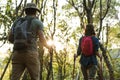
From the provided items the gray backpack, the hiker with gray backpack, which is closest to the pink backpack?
the hiker with gray backpack

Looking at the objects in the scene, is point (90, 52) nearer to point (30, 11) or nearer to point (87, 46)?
point (87, 46)

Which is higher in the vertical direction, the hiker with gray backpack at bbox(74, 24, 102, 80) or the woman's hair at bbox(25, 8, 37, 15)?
the woman's hair at bbox(25, 8, 37, 15)

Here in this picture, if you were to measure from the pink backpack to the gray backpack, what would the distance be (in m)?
2.47

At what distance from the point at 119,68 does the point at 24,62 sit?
29510 millimetres

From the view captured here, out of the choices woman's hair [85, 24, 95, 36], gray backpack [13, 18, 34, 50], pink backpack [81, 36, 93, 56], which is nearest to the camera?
gray backpack [13, 18, 34, 50]

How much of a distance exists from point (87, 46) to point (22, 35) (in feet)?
8.51

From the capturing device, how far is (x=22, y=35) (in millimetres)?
6059

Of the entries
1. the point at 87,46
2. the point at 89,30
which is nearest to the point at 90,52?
the point at 87,46

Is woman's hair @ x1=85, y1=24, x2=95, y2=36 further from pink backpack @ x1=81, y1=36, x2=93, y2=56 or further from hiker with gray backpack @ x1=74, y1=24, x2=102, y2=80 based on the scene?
pink backpack @ x1=81, y1=36, x2=93, y2=56

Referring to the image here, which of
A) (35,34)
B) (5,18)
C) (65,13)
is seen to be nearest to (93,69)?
(35,34)

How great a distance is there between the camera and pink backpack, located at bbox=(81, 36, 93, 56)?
27.2ft

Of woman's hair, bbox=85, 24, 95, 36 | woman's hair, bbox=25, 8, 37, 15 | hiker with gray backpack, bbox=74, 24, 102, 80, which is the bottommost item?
hiker with gray backpack, bbox=74, 24, 102, 80

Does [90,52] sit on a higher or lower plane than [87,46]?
lower

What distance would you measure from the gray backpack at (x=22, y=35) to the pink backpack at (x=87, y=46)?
2.47m
